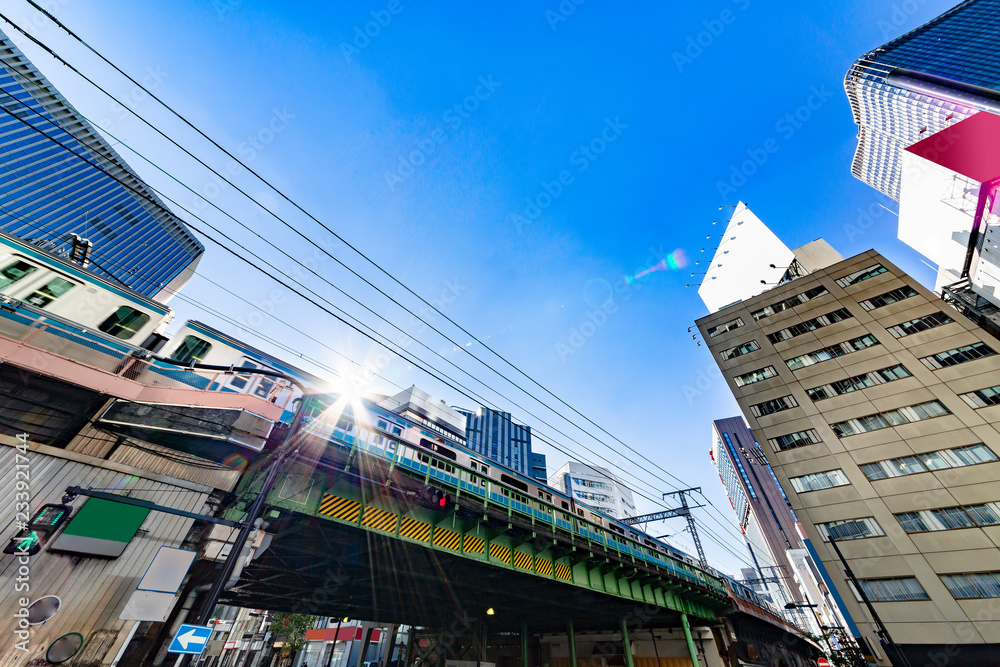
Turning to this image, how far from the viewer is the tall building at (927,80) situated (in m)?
50.0

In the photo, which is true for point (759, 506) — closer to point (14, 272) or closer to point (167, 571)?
point (167, 571)

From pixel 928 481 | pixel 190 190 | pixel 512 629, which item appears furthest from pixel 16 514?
pixel 928 481

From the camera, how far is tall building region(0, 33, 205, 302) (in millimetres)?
57781

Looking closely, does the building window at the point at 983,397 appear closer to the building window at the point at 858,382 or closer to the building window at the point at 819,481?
the building window at the point at 858,382

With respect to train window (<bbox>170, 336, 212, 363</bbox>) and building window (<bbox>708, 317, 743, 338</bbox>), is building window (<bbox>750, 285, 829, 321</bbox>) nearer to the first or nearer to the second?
building window (<bbox>708, 317, 743, 338</bbox>)

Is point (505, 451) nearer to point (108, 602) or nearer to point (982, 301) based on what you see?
point (982, 301)

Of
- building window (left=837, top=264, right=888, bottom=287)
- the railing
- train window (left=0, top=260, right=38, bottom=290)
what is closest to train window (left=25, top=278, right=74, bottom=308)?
train window (left=0, top=260, right=38, bottom=290)

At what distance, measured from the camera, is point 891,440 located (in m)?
24.8

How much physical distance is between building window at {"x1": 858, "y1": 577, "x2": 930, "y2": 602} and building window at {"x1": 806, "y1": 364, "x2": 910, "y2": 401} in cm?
1217

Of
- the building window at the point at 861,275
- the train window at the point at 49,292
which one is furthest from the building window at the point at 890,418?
the train window at the point at 49,292

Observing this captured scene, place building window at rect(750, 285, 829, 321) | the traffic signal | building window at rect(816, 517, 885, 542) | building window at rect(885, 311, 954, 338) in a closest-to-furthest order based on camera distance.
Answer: the traffic signal → building window at rect(816, 517, 885, 542) → building window at rect(885, 311, 954, 338) → building window at rect(750, 285, 829, 321)

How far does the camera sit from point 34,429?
992 centimetres

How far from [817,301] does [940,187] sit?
22.8 metres

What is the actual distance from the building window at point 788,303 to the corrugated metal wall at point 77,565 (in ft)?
146
